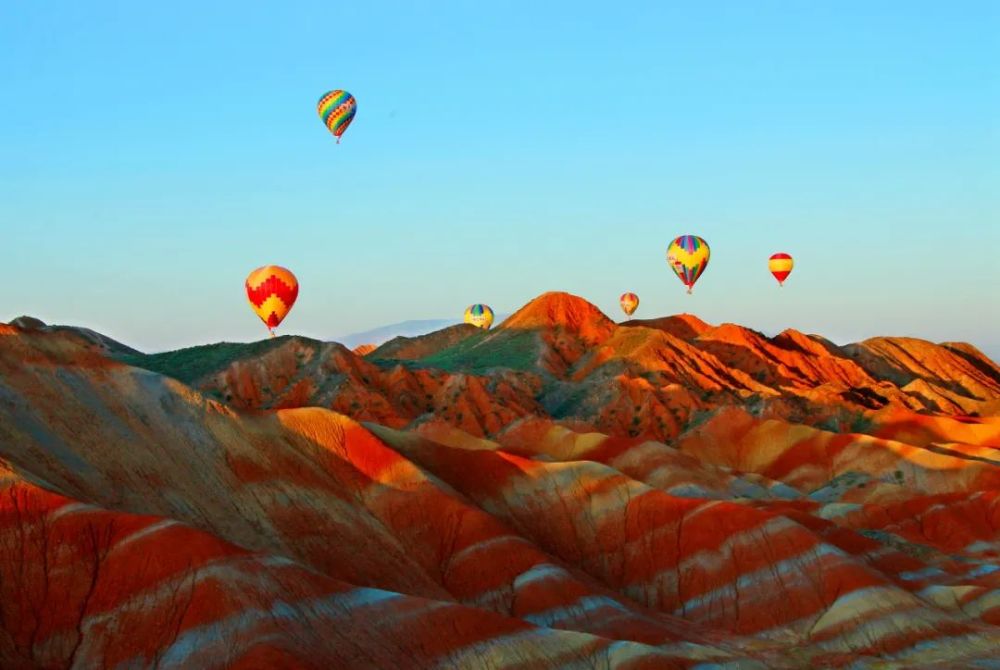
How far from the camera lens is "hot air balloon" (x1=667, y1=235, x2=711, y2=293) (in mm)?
158375

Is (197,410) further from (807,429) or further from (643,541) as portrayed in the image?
(807,429)

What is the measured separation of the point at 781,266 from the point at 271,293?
91.1 meters

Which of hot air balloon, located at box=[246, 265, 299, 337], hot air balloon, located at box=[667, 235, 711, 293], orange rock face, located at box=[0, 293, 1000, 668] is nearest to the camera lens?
orange rock face, located at box=[0, 293, 1000, 668]

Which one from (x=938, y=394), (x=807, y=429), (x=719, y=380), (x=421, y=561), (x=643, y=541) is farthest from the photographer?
(x=938, y=394)

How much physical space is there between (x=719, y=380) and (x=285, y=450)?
329 feet

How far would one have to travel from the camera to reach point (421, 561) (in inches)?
2911

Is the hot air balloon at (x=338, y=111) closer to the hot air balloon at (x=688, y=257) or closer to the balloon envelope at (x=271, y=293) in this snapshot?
the balloon envelope at (x=271, y=293)

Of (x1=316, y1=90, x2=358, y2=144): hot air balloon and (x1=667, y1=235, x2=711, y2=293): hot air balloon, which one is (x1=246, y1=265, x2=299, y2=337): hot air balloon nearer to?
(x1=316, y1=90, x2=358, y2=144): hot air balloon

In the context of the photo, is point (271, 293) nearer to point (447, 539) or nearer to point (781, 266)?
point (447, 539)

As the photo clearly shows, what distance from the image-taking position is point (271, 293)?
391ft

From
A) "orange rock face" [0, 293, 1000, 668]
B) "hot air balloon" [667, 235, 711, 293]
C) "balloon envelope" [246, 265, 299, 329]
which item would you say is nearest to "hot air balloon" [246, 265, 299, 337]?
"balloon envelope" [246, 265, 299, 329]

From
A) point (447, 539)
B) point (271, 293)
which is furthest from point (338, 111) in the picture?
point (447, 539)

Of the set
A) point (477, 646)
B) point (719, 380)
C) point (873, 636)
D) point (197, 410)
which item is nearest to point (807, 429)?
point (719, 380)

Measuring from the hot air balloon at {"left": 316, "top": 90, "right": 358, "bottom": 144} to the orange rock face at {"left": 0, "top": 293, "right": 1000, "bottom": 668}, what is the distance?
31229 mm
